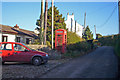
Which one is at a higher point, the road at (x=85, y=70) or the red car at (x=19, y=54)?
the red car at (x=19, y=54)

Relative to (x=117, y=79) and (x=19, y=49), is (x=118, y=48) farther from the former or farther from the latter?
(x=19, y=49)

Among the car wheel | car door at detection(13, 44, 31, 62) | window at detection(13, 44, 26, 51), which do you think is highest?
window at detection(13, 44, 26, 51)

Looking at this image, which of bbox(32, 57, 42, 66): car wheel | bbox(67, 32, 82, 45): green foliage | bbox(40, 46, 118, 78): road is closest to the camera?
bbox(40, 46, 118, 78): road

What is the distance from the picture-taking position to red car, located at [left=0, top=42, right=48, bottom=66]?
10055 mm

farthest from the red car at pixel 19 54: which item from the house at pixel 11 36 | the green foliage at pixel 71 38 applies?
the green foliage at pixel 71 38

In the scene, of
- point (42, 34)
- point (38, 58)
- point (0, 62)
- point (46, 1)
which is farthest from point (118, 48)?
point (46, 1)

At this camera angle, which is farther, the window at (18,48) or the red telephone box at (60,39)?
the red telephone box at (60,39)

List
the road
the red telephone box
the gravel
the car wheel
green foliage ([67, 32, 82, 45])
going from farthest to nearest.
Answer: green foliage ([67, 32, 82, 45]), the red telephone box, the car wheel, the gravel, the road

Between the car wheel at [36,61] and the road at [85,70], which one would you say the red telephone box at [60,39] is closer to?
the road at [85,70]

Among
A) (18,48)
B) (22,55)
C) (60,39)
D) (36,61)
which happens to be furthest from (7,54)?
(60,39)

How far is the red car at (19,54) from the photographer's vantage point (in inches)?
396

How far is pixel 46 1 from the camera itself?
20.3 metres

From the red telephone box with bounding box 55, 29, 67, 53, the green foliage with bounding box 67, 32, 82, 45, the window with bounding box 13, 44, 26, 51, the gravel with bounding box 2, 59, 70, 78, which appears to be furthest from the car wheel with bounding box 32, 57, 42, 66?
the green foliage with bounding box 67, 32, 82, 45

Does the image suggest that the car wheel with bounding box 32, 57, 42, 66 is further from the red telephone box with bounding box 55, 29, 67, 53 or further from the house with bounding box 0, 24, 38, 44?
the house with bounding box 0, 24, 38, 44
